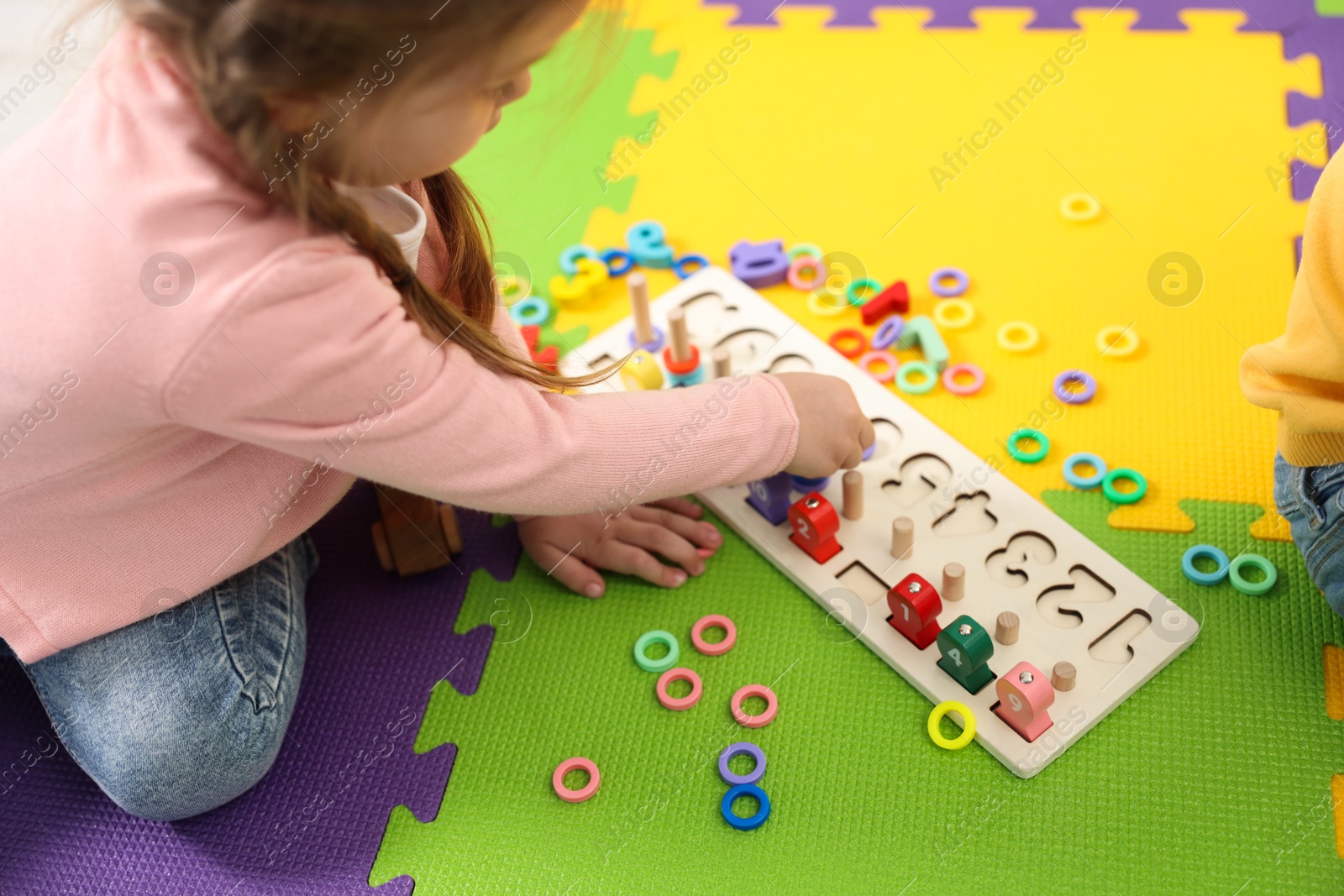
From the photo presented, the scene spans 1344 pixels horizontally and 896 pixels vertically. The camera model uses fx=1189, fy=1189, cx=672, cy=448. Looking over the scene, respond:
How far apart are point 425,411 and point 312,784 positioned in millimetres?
364

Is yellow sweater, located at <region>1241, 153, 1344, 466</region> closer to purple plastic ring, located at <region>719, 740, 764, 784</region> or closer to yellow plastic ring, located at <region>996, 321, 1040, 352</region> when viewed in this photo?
yellow plastic ring, located at <region>996, 321, 1040, 352</region>

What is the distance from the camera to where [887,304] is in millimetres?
1145

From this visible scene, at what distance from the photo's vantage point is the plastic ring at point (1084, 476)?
1.00m

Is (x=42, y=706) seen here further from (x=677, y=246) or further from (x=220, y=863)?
(x=677, y=246)

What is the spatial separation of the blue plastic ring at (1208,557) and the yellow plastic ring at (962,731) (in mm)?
221

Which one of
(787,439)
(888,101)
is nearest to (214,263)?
(787,439)

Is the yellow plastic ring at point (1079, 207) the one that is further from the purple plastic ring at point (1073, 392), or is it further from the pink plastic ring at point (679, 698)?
the pink plastic ring at point (679, 698)

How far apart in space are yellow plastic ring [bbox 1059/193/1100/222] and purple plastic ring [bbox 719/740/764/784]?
0.66m

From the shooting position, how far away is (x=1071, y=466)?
1.02 m

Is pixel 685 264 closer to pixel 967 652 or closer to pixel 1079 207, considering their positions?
pixel 1079 207

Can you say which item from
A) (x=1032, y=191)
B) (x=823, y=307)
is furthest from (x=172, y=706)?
(x=1032, y=191)

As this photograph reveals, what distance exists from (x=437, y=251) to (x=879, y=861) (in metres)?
0.54

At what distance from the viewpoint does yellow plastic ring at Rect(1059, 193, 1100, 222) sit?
121 centimetres

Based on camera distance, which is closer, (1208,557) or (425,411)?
(425,411)
